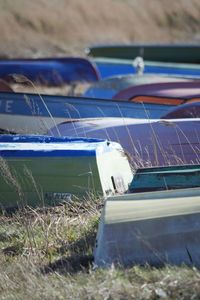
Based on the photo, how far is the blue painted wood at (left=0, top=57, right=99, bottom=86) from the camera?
15016mm

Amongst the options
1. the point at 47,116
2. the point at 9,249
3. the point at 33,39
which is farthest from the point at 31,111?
the point at 33,39

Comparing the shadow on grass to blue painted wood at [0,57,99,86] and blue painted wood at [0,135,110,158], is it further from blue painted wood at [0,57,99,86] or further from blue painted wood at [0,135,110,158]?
blue painted wood at [0,57,99,86]

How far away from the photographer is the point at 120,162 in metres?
6.48

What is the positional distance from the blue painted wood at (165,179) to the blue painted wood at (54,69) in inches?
367

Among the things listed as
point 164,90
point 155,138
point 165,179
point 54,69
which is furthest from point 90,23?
point 165,179

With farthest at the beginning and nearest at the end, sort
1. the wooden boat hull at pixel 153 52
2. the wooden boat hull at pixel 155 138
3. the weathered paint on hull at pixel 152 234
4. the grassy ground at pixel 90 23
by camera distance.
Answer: the grassy ground at pixel 90 23
the wooden boat hull at pixel 153 52
the wooden boat hull at pixel 155 138
the weathered paint on hull at pixel 152 234

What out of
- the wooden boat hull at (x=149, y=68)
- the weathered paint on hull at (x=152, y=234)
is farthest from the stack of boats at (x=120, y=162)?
the wooden boat hull at (x=149, y=68)

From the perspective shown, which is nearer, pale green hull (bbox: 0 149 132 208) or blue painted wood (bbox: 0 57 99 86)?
pale green hull (bbox: 0 149 132 208)

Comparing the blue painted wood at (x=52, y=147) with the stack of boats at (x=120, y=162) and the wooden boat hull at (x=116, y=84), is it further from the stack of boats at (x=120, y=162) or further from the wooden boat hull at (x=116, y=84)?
the wooden boat hull at (x=116, y=84)

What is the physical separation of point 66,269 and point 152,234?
54cm

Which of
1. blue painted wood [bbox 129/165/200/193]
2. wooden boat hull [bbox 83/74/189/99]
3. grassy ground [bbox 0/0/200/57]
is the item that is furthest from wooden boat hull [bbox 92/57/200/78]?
grassy ground [bbox 0/0/200/57]

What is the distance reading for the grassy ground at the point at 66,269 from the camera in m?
4.05

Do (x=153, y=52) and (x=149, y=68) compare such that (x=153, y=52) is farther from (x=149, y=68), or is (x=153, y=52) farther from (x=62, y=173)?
(x=62, y=173)

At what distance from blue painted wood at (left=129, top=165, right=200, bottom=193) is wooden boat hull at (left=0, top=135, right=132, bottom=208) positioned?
2.32 ft
